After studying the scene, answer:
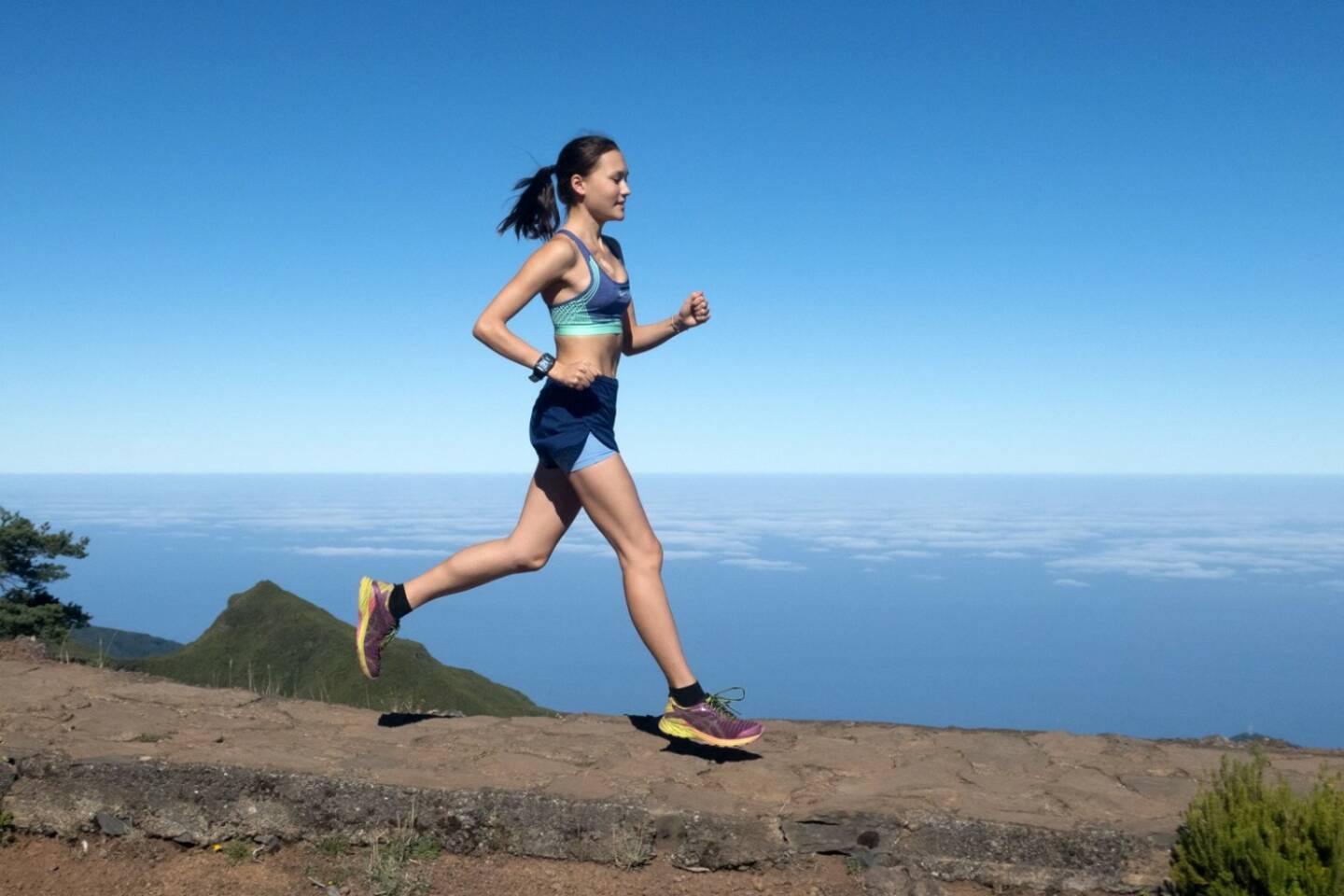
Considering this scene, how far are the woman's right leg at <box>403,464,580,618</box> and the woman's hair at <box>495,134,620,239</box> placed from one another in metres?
1.14

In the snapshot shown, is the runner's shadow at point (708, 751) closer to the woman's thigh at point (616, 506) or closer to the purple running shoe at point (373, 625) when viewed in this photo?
the woman's thigh at point (616, 506)

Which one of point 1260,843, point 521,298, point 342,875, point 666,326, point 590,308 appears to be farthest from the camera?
point 666,326

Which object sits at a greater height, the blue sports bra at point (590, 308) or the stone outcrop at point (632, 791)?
the blue sports bra at point (590, 308)

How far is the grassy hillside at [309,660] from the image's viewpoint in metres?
29.8

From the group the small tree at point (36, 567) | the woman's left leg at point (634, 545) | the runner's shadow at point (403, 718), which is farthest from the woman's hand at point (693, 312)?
the small tree at point (36, 567)

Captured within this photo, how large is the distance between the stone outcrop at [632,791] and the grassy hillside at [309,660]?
24.2 meters

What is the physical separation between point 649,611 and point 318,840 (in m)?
1.57

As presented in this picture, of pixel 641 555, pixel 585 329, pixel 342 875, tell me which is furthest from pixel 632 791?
pixel 585 329

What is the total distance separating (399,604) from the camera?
200 inches

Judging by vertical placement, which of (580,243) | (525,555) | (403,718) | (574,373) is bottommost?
(403,718)

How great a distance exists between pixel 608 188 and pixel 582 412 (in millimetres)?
1025

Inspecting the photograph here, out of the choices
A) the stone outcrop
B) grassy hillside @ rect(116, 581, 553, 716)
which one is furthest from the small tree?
the stone outcrop

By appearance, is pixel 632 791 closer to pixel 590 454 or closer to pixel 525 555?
pixel 525 555

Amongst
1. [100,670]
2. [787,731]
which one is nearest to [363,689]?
[100,670]
